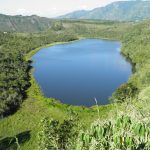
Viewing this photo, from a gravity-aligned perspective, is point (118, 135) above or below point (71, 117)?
above

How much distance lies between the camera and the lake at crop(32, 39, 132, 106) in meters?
102

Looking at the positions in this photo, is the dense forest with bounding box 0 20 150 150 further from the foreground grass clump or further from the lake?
the lake

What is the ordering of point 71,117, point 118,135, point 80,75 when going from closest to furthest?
point 118,135
point 71,117
point 80,75

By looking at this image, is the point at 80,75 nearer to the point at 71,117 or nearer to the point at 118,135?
the point at 71,117

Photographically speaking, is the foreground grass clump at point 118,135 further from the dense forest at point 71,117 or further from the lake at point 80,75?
the lake at point 80,75

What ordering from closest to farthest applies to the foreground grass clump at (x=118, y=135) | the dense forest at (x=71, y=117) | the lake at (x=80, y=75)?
the foreground grass clump at (x=118, y=135)
the dense forest at (x=71, y=117)
the lake at (x=80, y=75)

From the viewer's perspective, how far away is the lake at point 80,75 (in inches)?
4011

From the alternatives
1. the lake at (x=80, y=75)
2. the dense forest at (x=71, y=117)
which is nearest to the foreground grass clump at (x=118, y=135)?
the dense forest at (x=71, y=117)

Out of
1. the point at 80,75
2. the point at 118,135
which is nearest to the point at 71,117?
the point at 118,135

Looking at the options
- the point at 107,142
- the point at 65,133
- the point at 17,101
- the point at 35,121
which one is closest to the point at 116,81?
the point at 17,101

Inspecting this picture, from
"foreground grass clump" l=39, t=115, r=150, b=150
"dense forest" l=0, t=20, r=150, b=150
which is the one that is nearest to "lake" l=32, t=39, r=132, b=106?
"dense forest" l=0, t=20, r=150, b=150

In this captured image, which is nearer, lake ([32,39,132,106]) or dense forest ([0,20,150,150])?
dense forest ([0,20,150,150])

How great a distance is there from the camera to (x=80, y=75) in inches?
5344

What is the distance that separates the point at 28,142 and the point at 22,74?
55881mm
